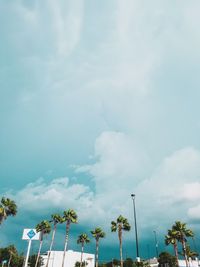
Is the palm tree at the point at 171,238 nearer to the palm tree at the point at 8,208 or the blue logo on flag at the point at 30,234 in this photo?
the palm tree at the point at 8,208

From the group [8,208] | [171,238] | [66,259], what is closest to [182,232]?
[171,238]

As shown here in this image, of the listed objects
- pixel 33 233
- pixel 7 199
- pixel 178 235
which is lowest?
pixel 33 233

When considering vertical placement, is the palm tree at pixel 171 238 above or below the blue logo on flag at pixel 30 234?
above

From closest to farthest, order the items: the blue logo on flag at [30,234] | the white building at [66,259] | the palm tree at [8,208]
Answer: the blue logo on flag at [30,234] → the palm tree at [8,208] → the white building at [66,259]

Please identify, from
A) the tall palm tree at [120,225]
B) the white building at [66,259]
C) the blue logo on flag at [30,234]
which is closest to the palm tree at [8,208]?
the tall palm tree at [120,225]

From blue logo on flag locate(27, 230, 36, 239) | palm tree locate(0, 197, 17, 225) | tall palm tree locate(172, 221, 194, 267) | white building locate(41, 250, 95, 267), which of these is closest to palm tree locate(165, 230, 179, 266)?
tall palm tree locate(172, 221, 194, 267)

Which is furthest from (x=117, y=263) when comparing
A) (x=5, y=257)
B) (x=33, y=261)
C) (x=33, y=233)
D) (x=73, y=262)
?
(x=33, y=233)

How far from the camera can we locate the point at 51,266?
5094 inches

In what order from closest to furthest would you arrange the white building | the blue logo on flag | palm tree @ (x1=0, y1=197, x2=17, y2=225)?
the blue logo on flag
palm tree @ (x1=0, y1=197, x2=17, y2=225)
the white building

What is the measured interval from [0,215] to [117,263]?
338ft

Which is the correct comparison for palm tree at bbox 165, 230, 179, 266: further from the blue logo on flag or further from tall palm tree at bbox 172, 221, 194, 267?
the blue logo on flag

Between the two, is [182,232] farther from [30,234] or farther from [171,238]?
[30,234]

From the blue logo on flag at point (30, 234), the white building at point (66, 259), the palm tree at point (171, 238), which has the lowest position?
the blue logo on flag at point (30, 234)

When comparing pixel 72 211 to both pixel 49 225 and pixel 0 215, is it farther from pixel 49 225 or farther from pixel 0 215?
pixel 0 215
